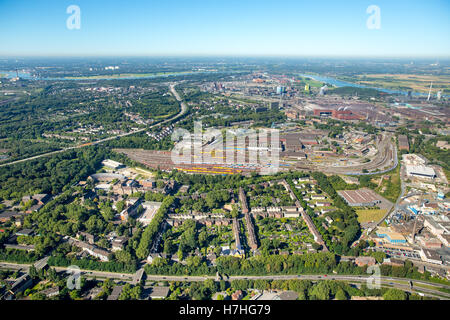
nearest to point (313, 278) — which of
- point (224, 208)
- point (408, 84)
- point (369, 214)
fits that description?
point (224, 208)

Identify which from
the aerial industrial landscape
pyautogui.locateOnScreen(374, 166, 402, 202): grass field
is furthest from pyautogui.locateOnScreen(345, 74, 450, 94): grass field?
pyautogui.locateOnScreen(374, 166, 402, 202): grass field

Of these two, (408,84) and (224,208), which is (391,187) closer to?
(224,208)

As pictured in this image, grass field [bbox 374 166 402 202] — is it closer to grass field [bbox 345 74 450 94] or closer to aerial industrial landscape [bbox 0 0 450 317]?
aerial industrial landscape [bbox 0 0 450 317]

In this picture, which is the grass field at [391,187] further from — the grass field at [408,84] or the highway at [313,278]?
the grass field at [408,84]

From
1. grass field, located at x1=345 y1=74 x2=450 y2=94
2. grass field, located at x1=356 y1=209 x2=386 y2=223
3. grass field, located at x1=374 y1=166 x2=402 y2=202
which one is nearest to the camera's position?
grass field, located at x1=356 y1=209 x2=386 y2=223

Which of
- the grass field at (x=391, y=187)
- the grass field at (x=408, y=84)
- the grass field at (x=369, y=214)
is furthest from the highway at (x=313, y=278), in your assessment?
the grass field at (x=408, y=84)

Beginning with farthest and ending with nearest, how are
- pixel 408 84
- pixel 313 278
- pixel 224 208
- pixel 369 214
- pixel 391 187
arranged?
pixel 408 84, pixel 391 187, pixel 224 208, pixel 369 214, pixel 313 278
